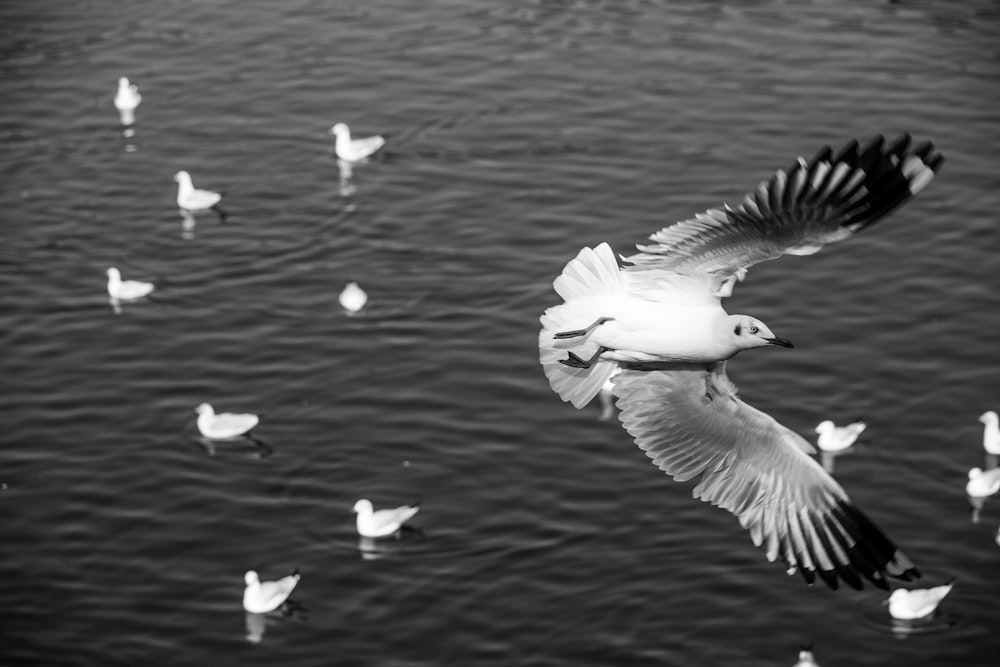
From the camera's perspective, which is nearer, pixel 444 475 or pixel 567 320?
pixel 567 320

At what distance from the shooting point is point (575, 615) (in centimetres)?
1848

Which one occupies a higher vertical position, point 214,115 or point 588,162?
point 214,115

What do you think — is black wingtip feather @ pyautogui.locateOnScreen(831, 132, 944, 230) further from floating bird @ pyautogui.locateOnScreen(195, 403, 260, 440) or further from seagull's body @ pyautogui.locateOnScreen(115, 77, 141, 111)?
seagull's body @ pyautogui.locateOnScreen(115, 77, 141, 111)

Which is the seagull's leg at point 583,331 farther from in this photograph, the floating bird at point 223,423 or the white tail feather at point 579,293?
the floating bird at point 223,423

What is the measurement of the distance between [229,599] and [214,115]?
12730 millimetres

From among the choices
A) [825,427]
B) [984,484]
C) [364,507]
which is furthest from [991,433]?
[364,507]

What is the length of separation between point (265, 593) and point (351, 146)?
10.6 m

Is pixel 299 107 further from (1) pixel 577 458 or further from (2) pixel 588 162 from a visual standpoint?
(1) pixel 577 458

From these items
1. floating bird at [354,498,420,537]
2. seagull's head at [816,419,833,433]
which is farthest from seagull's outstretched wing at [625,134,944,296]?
seagull's head at [816,419,833,433]

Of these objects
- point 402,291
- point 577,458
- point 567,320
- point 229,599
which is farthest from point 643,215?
point 567,320

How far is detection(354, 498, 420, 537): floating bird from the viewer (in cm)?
1920

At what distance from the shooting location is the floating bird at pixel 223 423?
2095 cm

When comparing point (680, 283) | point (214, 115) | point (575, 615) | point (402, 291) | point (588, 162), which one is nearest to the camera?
point (680, 283)

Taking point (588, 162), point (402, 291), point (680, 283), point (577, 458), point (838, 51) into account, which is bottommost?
point (680, 283)
